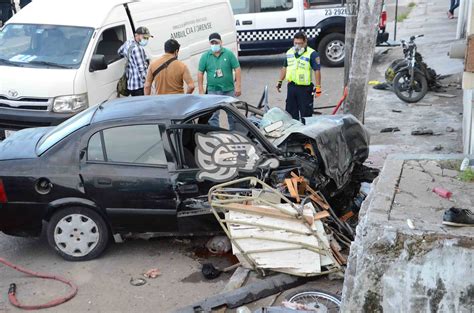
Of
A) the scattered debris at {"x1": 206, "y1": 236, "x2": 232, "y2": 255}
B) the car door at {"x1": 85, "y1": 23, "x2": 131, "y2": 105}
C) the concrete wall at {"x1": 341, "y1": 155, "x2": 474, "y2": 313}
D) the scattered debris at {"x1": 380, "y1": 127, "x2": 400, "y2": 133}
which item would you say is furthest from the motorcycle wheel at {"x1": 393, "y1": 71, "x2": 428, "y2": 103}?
the concrete wall at {"x1": 341, "y1": 155, "x2": 474, "y2": 313}

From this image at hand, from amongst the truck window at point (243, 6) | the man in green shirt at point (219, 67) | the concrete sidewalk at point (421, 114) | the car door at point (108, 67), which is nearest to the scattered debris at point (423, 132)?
the concrete sidewalk at point (421, 114)

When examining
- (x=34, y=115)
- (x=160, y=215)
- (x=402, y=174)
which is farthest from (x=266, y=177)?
(x=34, y=115)

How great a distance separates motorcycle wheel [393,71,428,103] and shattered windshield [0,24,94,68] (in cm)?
560

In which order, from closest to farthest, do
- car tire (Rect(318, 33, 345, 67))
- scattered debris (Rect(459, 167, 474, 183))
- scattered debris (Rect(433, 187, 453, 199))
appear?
scattered debris (Rect(433, 187, 453, 199)), scattered debris (Rect(459, 167, 474, 183)), car tire (Rect(318, 33, 345, 67))

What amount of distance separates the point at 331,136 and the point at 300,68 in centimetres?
270

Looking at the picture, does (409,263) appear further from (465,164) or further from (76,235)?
(76,235)

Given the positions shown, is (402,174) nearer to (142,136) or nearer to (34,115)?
(142,136)

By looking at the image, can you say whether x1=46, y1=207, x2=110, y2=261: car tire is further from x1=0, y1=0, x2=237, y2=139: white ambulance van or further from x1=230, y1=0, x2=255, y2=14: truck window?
x1=230, y1=0, x2=255, y2=14: truck window

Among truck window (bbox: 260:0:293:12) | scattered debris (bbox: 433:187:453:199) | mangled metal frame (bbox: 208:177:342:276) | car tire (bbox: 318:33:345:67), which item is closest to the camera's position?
scattered debris (bbox: 433:187:453:199)

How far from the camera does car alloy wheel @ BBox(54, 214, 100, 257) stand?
614 cm

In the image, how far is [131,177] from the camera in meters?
6.10

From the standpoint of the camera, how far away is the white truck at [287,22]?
1470 cm

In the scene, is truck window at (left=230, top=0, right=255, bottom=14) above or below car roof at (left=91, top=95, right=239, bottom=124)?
above

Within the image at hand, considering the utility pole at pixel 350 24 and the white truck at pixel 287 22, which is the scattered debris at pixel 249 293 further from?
the white truck at pixel 287 22
